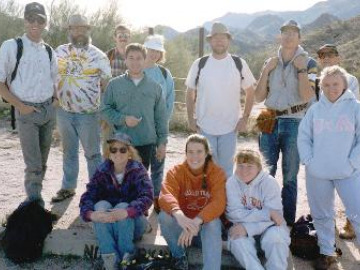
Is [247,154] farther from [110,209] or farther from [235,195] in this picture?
[110,209]

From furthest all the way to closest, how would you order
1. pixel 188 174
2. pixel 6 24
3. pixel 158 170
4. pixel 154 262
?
pixel 6 24, pixel 158 170, pixel 188 174, pixel 154 262

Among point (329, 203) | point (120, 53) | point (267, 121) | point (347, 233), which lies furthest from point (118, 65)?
point (347, 233)

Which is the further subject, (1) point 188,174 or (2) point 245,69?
(2) point 245,69

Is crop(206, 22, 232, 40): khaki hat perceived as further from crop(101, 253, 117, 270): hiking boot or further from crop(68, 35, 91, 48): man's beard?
crop(101, 253, 117, 270): hiking boot

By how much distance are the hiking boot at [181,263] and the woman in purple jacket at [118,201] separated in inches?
14.8

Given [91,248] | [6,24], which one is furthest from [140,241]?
[6,24]

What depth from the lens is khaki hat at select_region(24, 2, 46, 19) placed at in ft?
14.6

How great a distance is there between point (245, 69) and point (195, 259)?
75.1 inches

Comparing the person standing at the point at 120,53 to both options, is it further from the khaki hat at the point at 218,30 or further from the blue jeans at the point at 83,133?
the khaki hat at the point at 218,30

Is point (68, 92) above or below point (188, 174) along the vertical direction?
above

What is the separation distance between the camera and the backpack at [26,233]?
4152 millimetres

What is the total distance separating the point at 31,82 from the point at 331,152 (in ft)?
9.41

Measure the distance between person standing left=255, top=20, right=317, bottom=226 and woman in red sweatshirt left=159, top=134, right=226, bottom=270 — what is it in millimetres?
829

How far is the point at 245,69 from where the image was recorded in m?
4.61
